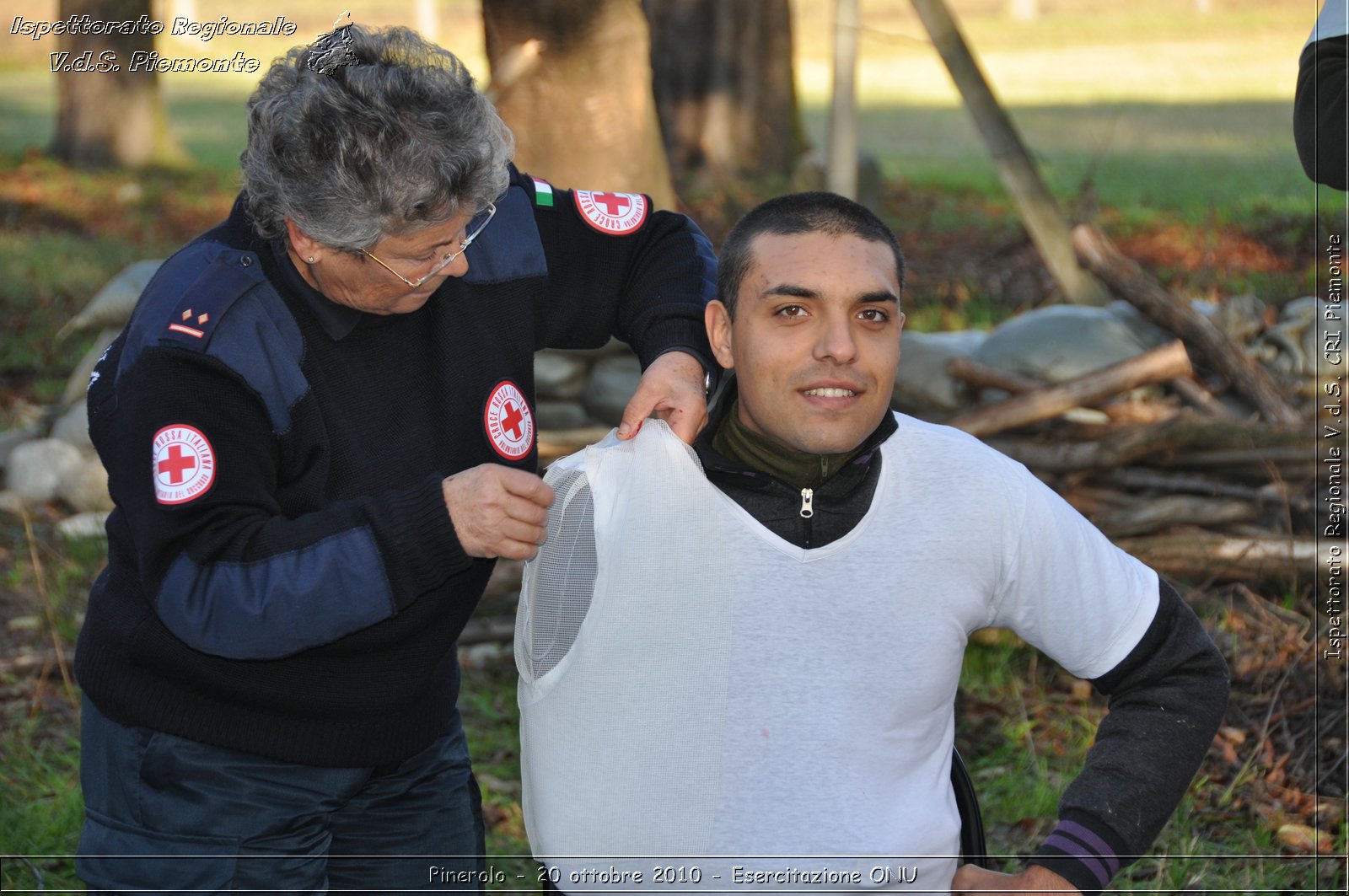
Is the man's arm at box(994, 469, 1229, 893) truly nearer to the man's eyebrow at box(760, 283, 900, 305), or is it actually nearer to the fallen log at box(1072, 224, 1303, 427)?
the man's eyebrow at box(760, 283, 900, 305)

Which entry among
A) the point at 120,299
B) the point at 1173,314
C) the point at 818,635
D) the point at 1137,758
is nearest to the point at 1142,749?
the point at 1137,758

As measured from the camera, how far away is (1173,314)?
18.9 ft

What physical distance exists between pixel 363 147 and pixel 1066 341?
4.40 meters

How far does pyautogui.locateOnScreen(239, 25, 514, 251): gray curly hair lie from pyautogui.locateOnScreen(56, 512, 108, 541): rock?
4.13m

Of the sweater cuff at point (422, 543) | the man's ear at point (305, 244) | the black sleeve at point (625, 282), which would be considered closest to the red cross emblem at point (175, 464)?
the sweater cuff at point (422, 543)

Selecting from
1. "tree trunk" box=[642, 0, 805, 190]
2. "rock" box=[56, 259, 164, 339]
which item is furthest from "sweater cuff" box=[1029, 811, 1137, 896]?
"tree trunk" box=[642, 0, 805, 190]

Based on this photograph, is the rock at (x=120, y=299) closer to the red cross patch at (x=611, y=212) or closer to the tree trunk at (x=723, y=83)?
the red cross patch at (x=611, y=212)

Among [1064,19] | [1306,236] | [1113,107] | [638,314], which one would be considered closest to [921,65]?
[1064,19]

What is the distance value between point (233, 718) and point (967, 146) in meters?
17.0

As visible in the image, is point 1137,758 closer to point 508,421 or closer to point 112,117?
point 508,421

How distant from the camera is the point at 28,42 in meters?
32.0

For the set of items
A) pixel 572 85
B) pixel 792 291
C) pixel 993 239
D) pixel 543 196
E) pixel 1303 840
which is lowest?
pixel 1303 840

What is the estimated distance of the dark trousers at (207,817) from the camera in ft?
8.48

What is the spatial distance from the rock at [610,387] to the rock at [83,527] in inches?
88.3
